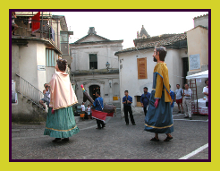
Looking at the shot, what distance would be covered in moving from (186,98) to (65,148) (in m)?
6.77

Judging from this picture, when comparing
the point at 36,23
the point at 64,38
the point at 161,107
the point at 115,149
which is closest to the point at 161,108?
the point at 161,107

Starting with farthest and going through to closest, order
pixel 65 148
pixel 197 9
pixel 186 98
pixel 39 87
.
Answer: pixel 39 87
pixel 186 98
pixel 65 148
pixel 197 9

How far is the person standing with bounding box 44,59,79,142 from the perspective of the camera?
5680mm

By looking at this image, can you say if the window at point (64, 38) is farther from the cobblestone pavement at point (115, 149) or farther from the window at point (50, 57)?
the cobblestone pavement at point (115, 149)

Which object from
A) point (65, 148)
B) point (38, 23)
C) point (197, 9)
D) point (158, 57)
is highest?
point (38, 23)

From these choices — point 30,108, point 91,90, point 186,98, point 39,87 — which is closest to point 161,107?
point 186,98

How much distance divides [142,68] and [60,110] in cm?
1061

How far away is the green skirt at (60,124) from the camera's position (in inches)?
223

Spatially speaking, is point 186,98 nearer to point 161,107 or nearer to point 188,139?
point 188,139

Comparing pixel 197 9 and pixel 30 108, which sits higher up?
pixel 197 9

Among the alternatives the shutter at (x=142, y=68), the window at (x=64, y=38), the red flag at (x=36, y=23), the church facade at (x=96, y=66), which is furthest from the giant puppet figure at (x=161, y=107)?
the church facade at (x=96, y=66)

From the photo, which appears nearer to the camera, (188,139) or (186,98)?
(188,139)

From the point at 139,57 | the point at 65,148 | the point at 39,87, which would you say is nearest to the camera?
the point at 65,148

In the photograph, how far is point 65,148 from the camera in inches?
210
